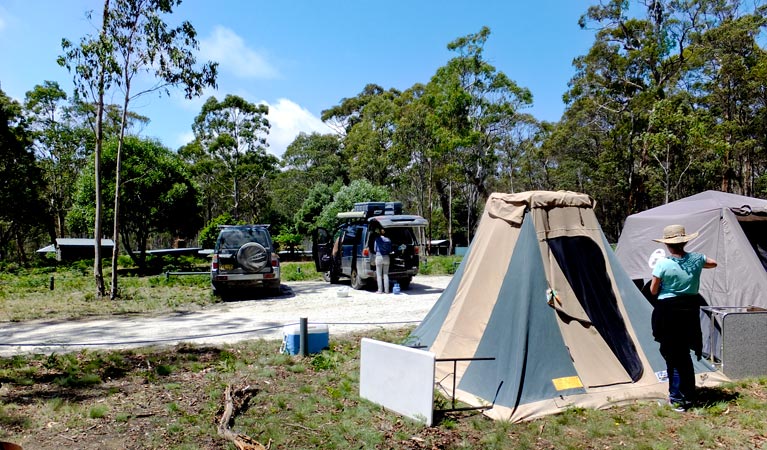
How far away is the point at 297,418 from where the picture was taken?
4.97 meters

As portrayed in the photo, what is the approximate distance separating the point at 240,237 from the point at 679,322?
11.0 meters

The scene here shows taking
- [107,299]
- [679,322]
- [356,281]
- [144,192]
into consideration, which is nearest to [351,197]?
[144,192]

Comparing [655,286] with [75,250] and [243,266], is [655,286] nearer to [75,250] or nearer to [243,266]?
[243,266]

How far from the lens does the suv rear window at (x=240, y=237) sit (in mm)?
13547

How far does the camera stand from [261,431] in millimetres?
4660

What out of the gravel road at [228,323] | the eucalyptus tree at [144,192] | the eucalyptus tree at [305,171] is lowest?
the gravel road at [228,323]

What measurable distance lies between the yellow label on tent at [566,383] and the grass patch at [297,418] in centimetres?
24

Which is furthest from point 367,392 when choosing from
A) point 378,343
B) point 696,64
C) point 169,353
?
point 696,64

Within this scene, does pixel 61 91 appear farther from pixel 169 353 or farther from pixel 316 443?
pixel 316 443

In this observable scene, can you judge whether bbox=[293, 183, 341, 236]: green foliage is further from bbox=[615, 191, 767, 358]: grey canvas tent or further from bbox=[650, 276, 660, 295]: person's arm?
bbox=[650, 276, 660, 295]: person's arm

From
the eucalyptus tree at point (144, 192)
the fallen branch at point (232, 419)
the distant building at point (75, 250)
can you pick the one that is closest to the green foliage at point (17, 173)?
the eucalyptus tree at point (144, 192)

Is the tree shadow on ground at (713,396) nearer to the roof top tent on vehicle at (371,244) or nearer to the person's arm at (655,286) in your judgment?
the person's arm at (655,286)

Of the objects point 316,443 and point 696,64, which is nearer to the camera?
point 316,443

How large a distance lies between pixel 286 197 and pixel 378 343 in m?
41.3
